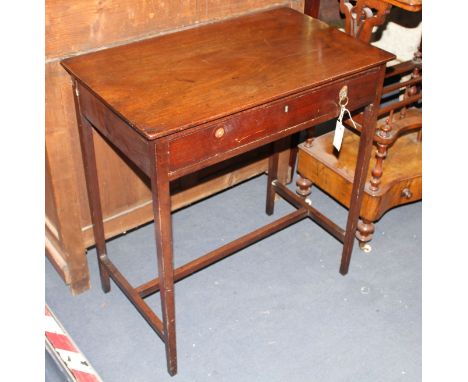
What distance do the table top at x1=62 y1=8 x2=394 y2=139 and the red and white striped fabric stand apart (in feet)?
2.84

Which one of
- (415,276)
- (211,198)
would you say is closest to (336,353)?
(415,276)

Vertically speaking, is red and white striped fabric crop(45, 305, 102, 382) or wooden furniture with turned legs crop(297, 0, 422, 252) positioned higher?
wooden furniture with turned legs crop(297, 0, 422, 252)

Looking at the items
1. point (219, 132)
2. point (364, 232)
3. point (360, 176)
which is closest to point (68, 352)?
point (219, 132)

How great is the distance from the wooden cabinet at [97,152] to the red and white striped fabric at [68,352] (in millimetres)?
370

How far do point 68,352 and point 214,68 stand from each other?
3.70ft

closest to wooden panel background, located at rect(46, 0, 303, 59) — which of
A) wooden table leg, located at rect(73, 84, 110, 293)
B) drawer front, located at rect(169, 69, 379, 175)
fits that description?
wooden table leg, located at rect(73, 84, 110, 293)

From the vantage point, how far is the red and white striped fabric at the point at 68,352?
2021 millimetres

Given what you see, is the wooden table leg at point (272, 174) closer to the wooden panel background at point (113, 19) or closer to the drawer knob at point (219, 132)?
the wooden panel background at point (113, 19)

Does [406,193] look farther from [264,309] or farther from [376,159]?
[264,309]

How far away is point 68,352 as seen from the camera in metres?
2.12

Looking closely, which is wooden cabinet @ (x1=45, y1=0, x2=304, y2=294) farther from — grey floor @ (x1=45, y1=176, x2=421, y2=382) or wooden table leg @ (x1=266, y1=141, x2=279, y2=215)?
grey floor @ (x1=45, y1=176, x2=421, y2=382)

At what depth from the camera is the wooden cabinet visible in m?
2.01

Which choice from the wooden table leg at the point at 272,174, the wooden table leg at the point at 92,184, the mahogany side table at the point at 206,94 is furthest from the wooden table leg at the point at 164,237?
the wooden table leg at the point at 272,174

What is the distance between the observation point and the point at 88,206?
8.14ft
